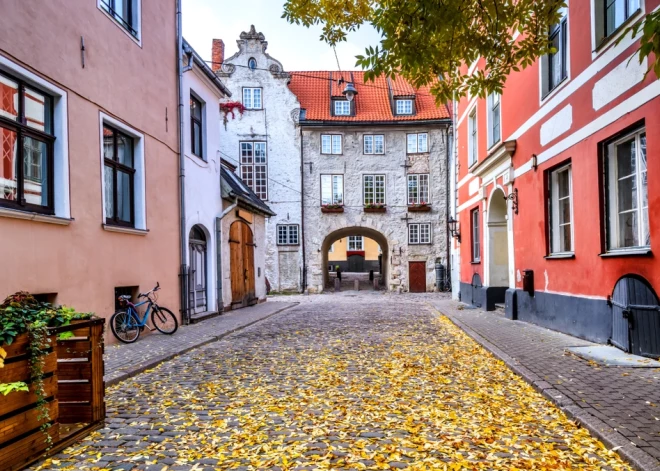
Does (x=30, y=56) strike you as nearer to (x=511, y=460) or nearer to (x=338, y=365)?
(x=338, y=365)

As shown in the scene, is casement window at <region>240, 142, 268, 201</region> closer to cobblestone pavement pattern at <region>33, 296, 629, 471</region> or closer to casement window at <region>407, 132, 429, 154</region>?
casement window at <region>407, 132, 429, 154</region>

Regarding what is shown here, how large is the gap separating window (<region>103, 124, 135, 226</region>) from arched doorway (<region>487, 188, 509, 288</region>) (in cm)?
949

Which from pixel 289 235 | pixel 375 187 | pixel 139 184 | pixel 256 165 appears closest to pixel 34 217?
pixel 139 184

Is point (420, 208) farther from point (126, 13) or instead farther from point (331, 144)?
point (126, 13)

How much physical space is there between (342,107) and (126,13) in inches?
790

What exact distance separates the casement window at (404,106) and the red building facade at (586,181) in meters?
16.3

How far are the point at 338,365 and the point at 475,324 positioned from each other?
5.25 m

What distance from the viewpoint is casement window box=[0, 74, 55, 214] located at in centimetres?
697

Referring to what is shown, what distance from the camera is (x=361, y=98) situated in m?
30.7

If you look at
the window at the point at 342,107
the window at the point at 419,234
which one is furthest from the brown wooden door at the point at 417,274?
the window at the point at 342,107

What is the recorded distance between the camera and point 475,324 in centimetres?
1148

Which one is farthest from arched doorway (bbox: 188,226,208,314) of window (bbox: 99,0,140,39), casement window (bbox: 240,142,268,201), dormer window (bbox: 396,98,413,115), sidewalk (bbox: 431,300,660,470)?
dormer window (bbox: 396,98,413,115)

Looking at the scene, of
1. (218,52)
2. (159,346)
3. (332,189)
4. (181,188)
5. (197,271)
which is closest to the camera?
(159,346)

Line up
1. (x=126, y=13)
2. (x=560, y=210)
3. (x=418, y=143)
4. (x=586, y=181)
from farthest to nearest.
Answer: (x=418, y=143) < (x=126, y=13) < (x=560, y=210) < (x=586, y=181)
